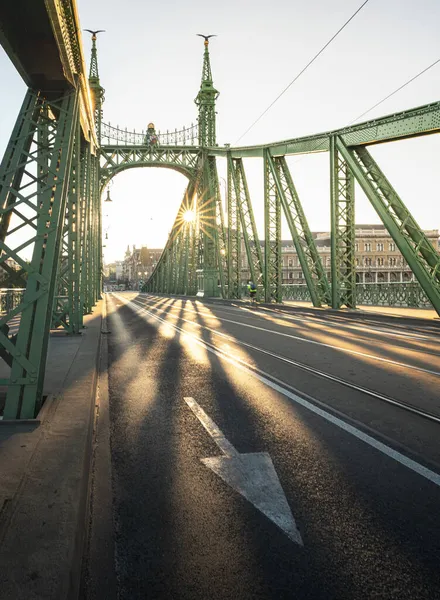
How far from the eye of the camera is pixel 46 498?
8.39ft

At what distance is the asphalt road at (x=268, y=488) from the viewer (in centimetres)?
207

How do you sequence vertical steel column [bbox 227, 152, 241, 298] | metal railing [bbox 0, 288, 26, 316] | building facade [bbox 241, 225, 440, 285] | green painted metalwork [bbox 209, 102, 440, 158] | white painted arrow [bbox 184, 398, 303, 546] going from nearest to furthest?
white painted arrow [bbox 184, 398, 303, 546] < green painted metalwork [bbox 209, 102, 440, 158] < metal railing [bbox 0, 288, 26, 316] < vertical steel column [bbox 227, 152, 241, 298] < building facade [bbox 241, 225, 440, 285]

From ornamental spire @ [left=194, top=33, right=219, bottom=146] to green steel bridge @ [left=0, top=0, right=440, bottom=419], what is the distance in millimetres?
124

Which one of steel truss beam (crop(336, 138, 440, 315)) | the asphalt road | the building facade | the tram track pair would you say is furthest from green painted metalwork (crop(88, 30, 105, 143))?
the building facade

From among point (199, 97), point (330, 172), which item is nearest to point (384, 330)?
point (330, 172)

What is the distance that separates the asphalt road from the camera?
2.07m

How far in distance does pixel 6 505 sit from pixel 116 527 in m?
0.67

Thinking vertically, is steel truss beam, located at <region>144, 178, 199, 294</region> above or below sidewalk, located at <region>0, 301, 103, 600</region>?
above

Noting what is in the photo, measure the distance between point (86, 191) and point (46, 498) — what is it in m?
15.1

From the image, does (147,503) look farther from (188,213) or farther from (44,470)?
(188,213)

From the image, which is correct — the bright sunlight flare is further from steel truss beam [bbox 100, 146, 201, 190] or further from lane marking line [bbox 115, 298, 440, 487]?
lane marking line [bbox 115, 298, 440, 487]

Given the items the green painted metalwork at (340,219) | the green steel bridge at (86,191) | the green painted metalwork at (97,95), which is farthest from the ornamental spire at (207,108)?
the green painted metalwork at (340,219)

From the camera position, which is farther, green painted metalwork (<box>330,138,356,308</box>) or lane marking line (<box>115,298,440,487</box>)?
green painted metalwork (<box>330,138,356,308</box>)

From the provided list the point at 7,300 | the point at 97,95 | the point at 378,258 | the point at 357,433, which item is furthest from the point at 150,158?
the point at 378,258
